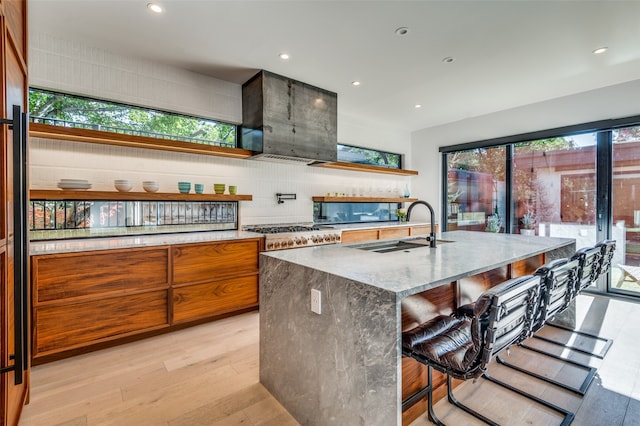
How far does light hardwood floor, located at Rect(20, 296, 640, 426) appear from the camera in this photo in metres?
1.71

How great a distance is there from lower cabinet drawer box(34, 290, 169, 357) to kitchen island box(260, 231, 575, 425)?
1.30 meters

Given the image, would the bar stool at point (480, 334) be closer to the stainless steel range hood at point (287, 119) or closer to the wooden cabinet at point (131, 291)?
the wooden cabinet at point (131, 291)

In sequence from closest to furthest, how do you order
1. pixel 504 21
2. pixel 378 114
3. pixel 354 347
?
pixel 354 347, pixel 504 21, pixel 378 114

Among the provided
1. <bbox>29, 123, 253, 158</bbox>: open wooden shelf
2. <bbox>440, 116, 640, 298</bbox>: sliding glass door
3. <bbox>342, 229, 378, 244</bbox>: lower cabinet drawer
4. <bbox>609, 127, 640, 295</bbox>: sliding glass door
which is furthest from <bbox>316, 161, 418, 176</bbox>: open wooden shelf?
<bbox>609, 127, 640, 295</bbox>: sliding glass door

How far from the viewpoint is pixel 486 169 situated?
5281 millimetres

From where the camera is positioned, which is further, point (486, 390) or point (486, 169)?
point (486, 169)

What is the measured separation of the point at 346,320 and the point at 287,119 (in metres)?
2.84

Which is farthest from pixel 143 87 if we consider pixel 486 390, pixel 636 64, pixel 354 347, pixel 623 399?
pixel 636 64

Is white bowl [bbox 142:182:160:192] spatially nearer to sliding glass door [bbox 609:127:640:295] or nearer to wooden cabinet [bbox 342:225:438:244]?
wooden cabinet [bbox 342:225:438:244]

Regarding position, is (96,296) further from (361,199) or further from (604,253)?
(604,253)

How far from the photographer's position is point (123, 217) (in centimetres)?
309

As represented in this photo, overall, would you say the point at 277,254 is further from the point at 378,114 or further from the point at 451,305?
the point at 378,114

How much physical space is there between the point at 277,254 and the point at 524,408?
5.66 ft

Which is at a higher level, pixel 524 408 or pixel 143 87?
pixel 143 87
